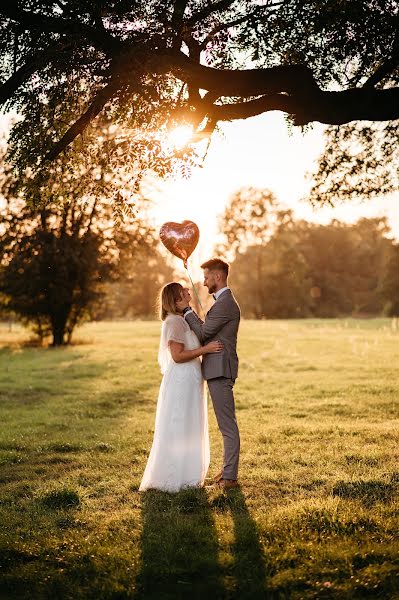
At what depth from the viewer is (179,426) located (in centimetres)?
838

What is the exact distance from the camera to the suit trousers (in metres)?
8.25

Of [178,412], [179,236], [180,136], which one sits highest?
[180,136]

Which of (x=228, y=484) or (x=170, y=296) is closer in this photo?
(x=228, y=484)

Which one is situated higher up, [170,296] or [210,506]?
[170,296]

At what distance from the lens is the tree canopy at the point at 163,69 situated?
294 inches

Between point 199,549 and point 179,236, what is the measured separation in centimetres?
450

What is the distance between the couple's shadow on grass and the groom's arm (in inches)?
81.5

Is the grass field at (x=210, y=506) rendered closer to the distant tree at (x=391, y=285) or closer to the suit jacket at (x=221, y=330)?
the suit jacket at (x=221, y=330)

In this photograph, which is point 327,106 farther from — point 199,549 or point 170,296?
point 199,549

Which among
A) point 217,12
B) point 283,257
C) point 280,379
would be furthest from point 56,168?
point 283,257

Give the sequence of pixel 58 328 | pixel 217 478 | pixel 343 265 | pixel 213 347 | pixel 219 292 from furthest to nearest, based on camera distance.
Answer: pixel 343 265, pixel 58 328, pixel 217 478, pixel 219 292, pixel 213 347

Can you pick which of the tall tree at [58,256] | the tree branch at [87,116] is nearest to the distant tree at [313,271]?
the tall tree at [58,256]

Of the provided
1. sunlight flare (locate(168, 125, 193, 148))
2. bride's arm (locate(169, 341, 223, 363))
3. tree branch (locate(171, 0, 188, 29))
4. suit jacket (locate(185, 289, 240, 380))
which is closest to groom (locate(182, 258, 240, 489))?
suit jacket (locate(185, 289, 240, 380))

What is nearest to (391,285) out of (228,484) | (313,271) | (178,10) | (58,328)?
(313,271)
